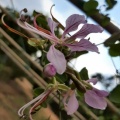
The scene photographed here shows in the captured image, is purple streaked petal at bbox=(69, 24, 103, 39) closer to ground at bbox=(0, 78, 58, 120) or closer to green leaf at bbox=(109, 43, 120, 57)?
green leaf at bbox=(109, 43, 120, 57)

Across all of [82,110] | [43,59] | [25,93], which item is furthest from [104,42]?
[25,93]

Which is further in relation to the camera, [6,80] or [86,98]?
[6,80]

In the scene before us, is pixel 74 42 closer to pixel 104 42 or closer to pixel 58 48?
pixel 58 48

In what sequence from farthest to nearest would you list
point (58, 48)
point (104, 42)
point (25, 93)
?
point (25, 93), point (104, 42), point (58, 48)

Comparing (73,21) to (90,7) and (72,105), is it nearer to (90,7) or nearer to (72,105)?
(72,105)

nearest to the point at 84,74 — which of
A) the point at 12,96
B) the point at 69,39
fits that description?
the point at 69,39

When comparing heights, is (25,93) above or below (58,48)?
below
